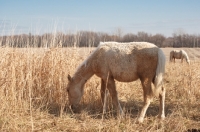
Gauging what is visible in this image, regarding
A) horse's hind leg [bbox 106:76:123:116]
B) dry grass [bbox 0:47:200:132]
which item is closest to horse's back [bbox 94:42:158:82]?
horse's hind leg [bbox 106:76:123:116]

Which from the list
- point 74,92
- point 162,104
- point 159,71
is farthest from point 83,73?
point 162,104

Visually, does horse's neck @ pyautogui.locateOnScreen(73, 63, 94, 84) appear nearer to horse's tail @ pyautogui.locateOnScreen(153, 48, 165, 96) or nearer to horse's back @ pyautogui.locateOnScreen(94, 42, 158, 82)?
horse's back @ pyautogui.locateOnScreen(94, 42, 158, 82)

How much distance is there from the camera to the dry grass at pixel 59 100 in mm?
4516

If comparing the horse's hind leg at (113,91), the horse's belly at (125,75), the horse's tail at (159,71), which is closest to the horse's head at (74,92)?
the horse's hind leg at (113,91)

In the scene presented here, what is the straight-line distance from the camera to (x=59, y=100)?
6.39 m

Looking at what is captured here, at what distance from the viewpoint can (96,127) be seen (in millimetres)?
4430

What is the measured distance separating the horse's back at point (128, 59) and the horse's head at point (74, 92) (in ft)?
2.99

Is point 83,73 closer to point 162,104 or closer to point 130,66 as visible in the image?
point 130,66

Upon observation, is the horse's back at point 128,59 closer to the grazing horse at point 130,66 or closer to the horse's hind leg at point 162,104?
the grazing horse at point 130,66

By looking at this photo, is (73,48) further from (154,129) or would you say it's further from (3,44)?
(154,129)

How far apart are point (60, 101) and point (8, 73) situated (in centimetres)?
154

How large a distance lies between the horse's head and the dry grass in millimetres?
212

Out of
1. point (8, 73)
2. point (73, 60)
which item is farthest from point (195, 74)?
point (8, 73)

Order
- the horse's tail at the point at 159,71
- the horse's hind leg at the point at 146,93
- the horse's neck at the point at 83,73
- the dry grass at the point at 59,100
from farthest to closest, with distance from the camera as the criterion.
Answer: the horse's neck at the point at 83,73 → the horse's hind leg at the point at 146,93 → the horse's tail at the point at 159,71 → the dry grass at the point at 59,100
